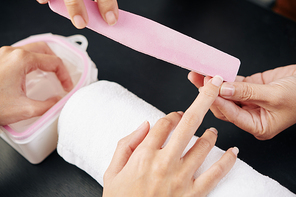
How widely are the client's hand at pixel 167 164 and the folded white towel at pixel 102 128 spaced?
26mm

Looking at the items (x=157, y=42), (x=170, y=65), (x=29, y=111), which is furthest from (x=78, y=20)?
(x=170, y=65)

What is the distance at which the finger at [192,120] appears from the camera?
330 millimetres

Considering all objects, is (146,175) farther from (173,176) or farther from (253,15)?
(253,15)

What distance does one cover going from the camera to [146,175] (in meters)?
0.32

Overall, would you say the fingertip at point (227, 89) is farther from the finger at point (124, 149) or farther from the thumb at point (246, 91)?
the finger at point (124, 149)

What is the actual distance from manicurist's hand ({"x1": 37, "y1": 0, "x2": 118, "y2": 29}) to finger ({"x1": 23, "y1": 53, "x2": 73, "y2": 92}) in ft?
0.60

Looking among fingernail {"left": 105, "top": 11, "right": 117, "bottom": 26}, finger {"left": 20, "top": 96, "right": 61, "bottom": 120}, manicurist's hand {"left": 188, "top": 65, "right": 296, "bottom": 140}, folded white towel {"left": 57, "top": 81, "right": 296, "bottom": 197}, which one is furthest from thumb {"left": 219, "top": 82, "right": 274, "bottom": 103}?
finger {"left": 20, "top": 96, "right": 61, "bottom": 120}

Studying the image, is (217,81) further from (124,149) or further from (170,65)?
(170,65)

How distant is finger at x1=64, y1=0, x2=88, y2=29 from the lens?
1.08 ft

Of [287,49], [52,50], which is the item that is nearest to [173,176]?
[52,50]

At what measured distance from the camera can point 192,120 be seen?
339 millimetres

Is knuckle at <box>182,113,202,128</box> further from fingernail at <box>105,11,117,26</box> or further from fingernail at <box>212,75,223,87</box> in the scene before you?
fingernail at <box>105,11,117,26</box>

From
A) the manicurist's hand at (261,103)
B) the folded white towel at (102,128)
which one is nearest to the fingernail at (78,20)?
the folded white towel at (102,128)

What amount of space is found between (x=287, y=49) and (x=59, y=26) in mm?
762
